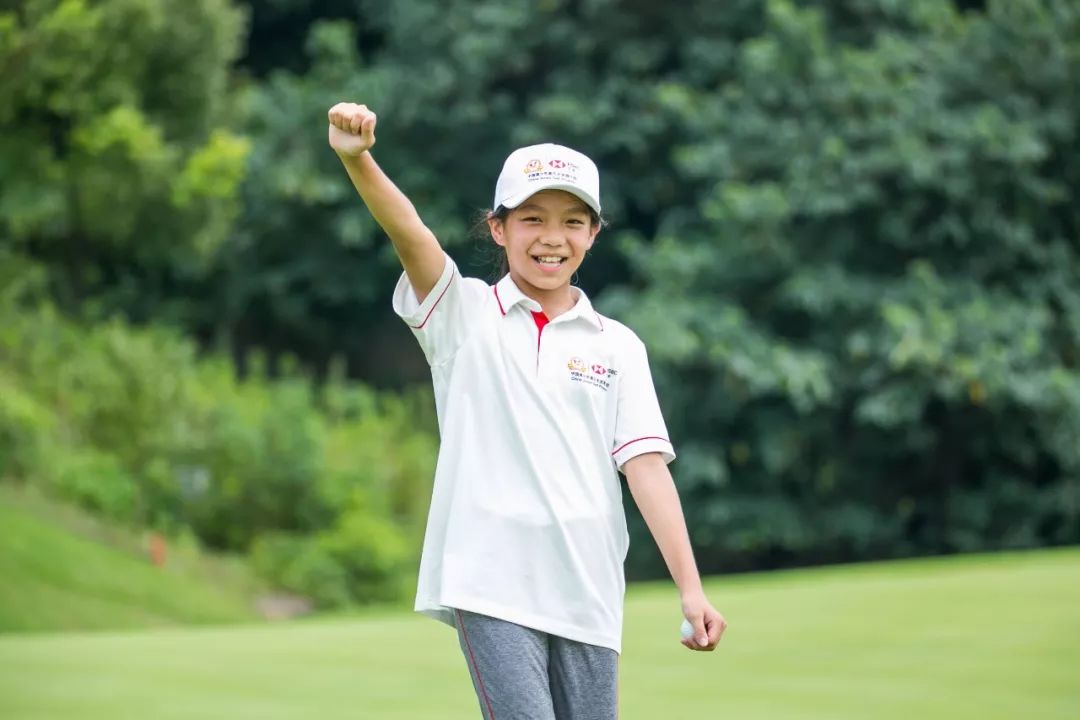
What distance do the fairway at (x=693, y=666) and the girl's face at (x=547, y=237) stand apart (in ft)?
9.16

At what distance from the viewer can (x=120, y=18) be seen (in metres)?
11.6

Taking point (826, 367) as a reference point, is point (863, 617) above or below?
below

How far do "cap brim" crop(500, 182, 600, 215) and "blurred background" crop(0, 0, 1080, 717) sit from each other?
25.9ft

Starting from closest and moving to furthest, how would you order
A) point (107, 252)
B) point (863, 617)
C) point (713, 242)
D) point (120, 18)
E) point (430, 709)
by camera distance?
point (430, 709), point (863, 617), point (120, 18), point (107, 252), point (713, 242)

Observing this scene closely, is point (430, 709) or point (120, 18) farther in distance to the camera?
point (120, 18)

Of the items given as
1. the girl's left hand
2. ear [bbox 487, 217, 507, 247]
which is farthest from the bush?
the girl's left hand

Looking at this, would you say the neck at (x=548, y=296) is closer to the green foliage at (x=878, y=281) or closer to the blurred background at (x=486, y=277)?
the blurred background at (x=486, y=277)

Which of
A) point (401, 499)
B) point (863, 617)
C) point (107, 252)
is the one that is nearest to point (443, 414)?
point (863, 617)

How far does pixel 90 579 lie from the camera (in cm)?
1228

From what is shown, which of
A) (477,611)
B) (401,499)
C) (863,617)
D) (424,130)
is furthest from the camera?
(424,130)

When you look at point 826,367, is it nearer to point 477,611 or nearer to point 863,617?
point 863,617

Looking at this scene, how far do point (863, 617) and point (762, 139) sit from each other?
34.8 ft

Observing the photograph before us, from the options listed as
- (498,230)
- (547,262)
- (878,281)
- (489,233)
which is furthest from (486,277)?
(547,262)

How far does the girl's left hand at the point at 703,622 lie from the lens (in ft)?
10.3
